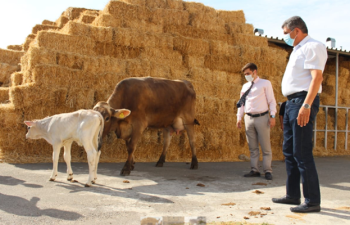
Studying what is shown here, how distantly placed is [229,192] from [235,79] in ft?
22.2

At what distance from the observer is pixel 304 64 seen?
12.5 ft

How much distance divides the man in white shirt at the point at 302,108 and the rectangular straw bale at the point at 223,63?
6795mm

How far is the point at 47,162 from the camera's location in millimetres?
7559

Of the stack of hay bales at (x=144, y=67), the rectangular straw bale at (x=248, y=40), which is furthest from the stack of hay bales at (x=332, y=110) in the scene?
the rectangular straw bale at (x=248, y=40)

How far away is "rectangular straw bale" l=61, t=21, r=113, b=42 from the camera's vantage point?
905cm

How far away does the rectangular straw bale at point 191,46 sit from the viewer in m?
10.6

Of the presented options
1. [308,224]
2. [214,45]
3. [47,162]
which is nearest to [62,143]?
[47,162]

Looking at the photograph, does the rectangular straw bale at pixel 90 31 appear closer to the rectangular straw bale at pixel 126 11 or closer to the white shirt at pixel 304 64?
the rectangular straw bale at pixel 126 11

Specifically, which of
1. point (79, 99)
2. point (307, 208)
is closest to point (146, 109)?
point (79, 99)

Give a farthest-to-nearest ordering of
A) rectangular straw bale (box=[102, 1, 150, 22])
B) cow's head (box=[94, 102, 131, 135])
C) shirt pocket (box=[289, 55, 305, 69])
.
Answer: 1. rectangular straw bale (box=[102, 1, 150, 22])
2. cow's head (box=[94, 102, 131, 135])
3. shirt pocket (box=[289, 55, 305, 69])

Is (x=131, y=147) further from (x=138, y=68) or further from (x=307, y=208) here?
(x=307, y=208)

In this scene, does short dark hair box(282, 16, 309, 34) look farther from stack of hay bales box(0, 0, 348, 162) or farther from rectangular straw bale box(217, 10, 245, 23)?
rectangular straw bale box(217, 10, 245, 23)

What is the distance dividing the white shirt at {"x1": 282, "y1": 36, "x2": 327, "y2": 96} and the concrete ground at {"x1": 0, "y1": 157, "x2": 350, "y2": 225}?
4.76 feet

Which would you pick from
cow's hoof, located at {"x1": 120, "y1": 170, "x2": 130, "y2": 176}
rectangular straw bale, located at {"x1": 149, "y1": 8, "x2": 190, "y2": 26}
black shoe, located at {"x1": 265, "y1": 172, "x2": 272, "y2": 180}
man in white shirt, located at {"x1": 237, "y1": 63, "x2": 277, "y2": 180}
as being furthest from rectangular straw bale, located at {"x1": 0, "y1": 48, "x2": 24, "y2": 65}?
black shoe, located at {"x1": 265, "y1": 172, "x2": 272, "y2": 180}
